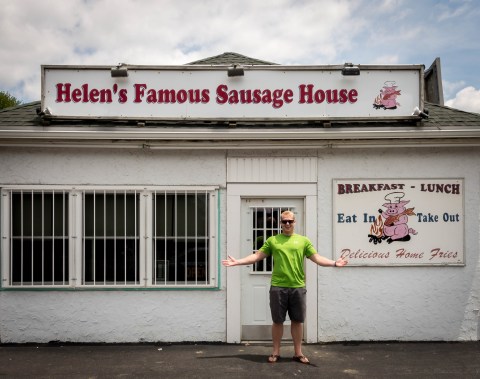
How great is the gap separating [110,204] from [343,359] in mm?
3800

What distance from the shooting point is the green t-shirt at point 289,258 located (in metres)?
5.47

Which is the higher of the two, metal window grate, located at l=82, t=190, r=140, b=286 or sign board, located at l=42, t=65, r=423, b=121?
sign board, located at l=42, t=65, r=423, b=121

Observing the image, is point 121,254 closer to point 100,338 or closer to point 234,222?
point 100,338

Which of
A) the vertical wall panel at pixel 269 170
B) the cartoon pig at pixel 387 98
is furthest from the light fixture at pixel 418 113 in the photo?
the vertical wall panel at pixel 269 170

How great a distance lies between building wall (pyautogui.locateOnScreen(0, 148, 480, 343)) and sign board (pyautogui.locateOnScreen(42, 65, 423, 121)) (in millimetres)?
564

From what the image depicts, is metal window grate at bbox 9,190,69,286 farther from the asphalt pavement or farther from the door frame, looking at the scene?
the door frame

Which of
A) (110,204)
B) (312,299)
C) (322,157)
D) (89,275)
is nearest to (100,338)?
(89,275)

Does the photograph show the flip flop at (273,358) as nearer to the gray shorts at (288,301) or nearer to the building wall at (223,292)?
the gray shorts at (288,301)

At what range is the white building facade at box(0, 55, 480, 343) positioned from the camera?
21.1 feet

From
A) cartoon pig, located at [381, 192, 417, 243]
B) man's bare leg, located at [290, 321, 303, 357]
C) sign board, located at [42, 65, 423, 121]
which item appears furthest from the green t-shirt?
sign board, located at [42, 65, 423, 121]

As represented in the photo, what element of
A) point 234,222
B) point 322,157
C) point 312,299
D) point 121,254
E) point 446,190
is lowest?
point 312,299

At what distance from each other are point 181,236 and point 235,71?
98.6 inches

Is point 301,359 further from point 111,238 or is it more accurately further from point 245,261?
point 111,238

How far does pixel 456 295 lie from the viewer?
651cm
